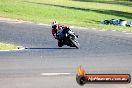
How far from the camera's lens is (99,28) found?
3338 cm

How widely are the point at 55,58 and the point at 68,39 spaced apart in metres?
3.19

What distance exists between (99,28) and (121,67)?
618 inches

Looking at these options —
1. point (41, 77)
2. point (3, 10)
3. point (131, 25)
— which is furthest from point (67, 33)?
point (3, 10)

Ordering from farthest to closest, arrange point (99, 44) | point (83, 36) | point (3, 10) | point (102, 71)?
point (3, 10) → point (83, 36) → point (99, 44) → point (102, 71)

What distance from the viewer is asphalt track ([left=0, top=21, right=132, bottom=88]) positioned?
14570 mm

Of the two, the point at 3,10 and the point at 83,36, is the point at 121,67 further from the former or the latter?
the point at 3,10

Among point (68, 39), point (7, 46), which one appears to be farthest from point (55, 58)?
point (7, 46)

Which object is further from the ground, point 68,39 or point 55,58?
point 68,39

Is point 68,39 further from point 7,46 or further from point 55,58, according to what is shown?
point 7,46

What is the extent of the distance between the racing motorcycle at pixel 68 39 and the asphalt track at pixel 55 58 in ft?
1.15

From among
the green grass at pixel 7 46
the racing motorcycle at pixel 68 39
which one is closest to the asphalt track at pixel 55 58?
the racing motorcycle at pixel 68 39

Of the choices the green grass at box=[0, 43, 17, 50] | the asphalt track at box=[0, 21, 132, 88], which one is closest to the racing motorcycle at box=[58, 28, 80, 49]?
the asphalt track at box=[0, 21, 132, 88]

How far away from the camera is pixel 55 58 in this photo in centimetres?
1902

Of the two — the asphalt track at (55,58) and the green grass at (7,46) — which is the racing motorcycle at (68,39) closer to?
the asphalt track at (55,58)
